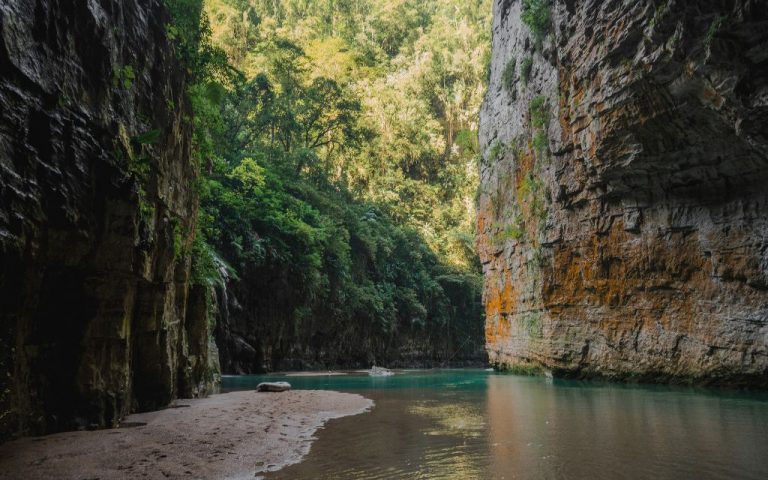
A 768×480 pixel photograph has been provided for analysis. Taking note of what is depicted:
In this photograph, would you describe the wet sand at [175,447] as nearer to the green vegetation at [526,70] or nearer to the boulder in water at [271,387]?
the boulder in water at [271,387]

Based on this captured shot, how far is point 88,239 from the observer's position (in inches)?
233

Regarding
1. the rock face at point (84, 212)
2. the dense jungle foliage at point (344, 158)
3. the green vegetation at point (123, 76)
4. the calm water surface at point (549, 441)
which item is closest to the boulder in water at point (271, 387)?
the dense jungle foliage at point (344, 158)

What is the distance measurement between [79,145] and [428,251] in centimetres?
3493

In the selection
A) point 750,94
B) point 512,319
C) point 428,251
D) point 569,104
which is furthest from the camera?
point 428,251

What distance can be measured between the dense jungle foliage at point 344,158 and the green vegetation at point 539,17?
36.3ft

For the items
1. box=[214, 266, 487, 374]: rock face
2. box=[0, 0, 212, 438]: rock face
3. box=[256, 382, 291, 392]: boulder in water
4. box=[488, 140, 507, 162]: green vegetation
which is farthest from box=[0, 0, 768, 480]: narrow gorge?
box=[256, 382, 291, 392]: boulder in water

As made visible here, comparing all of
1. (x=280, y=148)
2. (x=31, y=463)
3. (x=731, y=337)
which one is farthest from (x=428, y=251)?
(x=31, y=463)

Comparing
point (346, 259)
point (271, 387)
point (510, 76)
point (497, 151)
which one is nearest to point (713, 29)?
point (510, 76)

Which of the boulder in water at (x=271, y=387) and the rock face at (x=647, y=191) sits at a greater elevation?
the rock face at (x=647, y=191)

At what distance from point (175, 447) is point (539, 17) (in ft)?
63.1

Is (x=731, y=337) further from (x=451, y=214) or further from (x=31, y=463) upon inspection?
(x=451, y=214)

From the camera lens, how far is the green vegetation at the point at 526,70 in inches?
825

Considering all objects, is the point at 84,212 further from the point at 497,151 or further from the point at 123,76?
the point at 497,151

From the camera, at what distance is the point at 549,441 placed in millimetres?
6113
